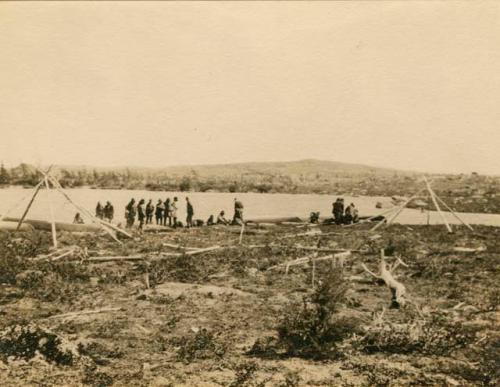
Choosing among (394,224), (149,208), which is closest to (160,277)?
(149,208)

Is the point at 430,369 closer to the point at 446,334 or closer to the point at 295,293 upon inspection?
the point at 446,334

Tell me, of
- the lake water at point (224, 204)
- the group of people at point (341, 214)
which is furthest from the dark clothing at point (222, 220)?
the group of people at point (341, 214)

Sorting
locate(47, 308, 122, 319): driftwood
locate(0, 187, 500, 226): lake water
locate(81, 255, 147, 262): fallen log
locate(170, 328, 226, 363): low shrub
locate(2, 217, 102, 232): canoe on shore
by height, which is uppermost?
locate(0, 187, 500, 226): lake water

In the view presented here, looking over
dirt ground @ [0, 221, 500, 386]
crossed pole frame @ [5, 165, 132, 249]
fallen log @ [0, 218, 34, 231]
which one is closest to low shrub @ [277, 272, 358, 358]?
dirt ground @ [0, 221, 500, 386]

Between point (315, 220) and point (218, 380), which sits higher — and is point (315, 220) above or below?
above

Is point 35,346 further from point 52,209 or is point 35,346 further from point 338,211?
point 338,211

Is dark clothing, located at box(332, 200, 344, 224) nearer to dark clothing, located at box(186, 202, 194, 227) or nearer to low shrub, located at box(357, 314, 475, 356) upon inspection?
dark clothing, located at box(186, 202, 194, 227)

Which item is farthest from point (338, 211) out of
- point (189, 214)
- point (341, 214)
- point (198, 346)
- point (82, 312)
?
point (198, 346)
